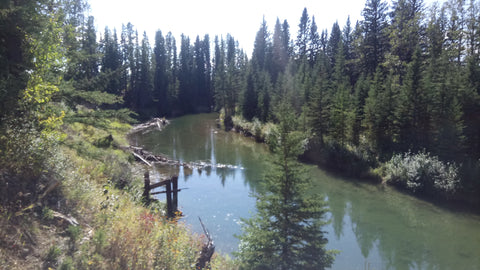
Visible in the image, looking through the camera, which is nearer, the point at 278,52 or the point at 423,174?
the point at 423,174

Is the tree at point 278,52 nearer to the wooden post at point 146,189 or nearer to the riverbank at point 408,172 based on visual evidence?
the riverbank at point 408,172

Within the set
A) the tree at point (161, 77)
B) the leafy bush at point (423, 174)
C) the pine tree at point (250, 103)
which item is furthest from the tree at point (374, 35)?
the tree at point (161, 77)

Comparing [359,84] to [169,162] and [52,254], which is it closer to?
[169,162]

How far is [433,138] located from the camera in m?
19.0

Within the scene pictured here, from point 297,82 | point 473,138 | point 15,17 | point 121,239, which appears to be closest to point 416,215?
point 473,138

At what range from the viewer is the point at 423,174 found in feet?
56.3

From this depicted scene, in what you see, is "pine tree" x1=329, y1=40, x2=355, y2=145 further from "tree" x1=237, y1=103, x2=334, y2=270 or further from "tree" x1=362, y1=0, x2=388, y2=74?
"tree" x1=237, y1=103, x2=334, y2=270

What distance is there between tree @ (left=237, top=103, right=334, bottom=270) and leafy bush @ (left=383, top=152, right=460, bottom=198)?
40.3 ft

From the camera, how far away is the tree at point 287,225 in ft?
24.9

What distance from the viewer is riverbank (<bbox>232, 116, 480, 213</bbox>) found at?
15938mm

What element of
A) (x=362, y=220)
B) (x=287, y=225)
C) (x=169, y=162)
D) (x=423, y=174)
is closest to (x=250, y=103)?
(x=169, y=162)

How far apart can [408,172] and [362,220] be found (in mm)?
5685

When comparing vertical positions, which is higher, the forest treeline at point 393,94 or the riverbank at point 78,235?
the forest treeline at point 393,94

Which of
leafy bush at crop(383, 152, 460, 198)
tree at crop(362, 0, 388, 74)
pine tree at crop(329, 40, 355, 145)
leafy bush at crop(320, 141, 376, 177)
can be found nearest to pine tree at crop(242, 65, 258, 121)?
tree at crop(362, 0, 388, 74)
